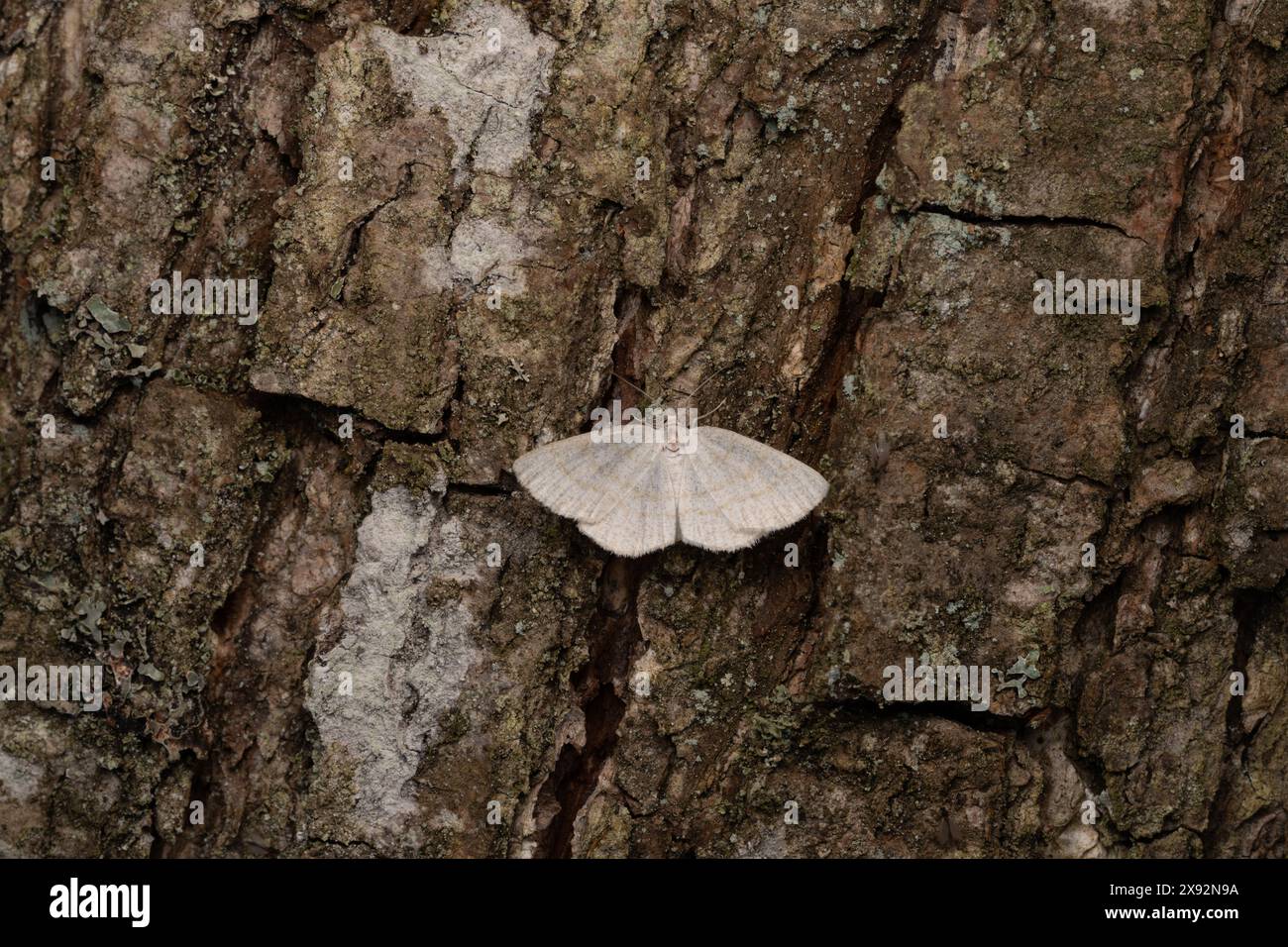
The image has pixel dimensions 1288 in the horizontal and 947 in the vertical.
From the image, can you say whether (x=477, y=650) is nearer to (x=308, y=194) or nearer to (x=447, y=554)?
(x=447, y=554)

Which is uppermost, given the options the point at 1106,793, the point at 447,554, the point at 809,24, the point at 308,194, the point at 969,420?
the point at 809,24

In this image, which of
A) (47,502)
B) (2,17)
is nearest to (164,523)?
(47,502)

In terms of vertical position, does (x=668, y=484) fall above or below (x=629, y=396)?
below

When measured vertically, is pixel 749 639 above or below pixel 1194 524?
below
